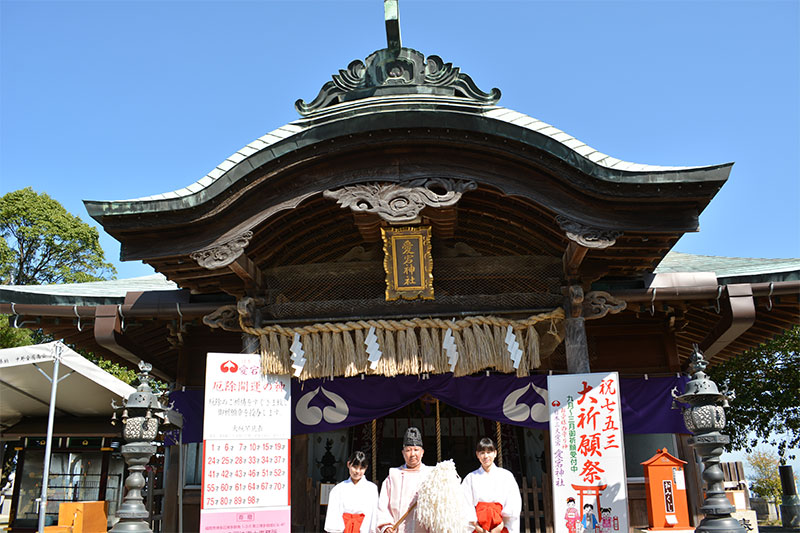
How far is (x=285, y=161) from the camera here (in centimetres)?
727

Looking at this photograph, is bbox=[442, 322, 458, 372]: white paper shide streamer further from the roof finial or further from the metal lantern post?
the roof finial

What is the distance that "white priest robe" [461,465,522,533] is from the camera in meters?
5.93

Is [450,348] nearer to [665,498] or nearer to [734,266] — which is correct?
[665,498]

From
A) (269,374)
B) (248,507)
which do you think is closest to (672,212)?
(269,374)

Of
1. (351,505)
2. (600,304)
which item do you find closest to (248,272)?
(351,505)

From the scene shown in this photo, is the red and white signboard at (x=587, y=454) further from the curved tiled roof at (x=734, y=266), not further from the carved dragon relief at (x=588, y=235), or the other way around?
the curved tiled roof at (x=734, y=266)

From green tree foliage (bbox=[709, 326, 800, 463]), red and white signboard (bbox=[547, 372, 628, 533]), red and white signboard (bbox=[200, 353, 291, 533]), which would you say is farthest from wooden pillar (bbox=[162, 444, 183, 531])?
green tree foliage (bbox=[709, 326, 800, 463])

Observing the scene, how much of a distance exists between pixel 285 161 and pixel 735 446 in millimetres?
18945

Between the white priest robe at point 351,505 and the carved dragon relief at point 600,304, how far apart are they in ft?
11.6

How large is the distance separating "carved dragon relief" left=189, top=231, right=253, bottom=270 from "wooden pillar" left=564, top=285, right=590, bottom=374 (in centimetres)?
397

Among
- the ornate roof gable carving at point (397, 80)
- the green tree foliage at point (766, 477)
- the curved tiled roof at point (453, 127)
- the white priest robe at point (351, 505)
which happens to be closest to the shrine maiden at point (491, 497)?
the white priest robe at point (351, 505)

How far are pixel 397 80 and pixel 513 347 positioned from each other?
4.01 metres

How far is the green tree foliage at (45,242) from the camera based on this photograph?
24.1 meters

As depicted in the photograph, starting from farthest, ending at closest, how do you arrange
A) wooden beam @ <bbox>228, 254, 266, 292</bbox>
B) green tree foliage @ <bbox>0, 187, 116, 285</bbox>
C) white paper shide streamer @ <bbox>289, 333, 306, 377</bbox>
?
1. green tree foliage @ <bbox>0, 187, 116, 285</bbox>
2. white paper shide streamer @ <bbox>289, 333, 306, 377</bbox>
3. wooden beam @ <bbox>228, 254, 266, 292</bbox>
